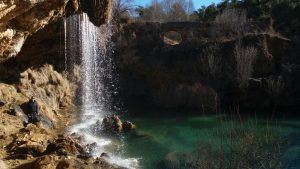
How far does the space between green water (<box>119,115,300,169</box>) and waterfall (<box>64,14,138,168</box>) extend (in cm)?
99

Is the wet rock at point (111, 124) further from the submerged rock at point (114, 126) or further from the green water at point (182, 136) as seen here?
the green water at point (182, 136)

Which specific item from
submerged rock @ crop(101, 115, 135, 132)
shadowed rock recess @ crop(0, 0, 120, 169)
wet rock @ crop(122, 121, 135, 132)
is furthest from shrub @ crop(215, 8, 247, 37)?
submerged rock @ crop(101, 115, 135, 132)

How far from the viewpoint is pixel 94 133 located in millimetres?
23609

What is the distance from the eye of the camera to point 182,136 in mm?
24625

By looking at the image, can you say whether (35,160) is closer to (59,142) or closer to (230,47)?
(59,142)

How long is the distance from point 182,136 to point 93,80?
54.9 ft

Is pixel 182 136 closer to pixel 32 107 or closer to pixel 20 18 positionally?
pixel 32 107

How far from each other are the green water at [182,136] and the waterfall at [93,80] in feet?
3.26

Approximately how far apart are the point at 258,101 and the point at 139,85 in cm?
1117

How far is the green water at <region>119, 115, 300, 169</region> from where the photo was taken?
19144 millimetres

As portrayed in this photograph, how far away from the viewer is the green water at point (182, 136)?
19.1 metres

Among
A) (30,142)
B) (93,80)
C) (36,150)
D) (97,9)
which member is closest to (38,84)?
(97,9)

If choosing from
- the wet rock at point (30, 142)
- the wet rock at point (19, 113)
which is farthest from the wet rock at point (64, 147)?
the wet rock at point (19, 113)

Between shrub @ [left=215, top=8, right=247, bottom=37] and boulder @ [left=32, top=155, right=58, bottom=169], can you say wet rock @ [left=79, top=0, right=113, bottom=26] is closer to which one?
boulder @ [left=32, top=155, right=58, bottom=169]
